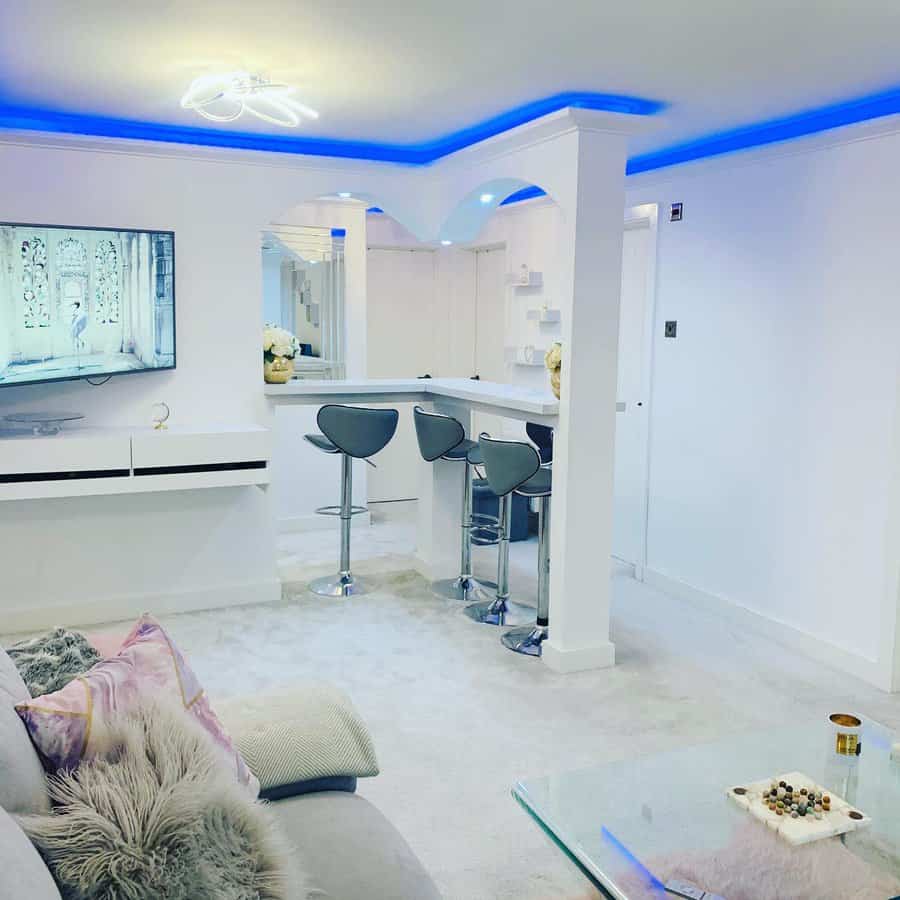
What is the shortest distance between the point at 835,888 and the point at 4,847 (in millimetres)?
1521

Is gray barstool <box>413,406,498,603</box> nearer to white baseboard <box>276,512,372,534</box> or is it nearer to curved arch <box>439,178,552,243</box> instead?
curved arch <box>439,178,552,243</box>

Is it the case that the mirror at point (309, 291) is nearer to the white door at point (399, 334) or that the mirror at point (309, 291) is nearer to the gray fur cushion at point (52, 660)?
the white door at point (399, 334)

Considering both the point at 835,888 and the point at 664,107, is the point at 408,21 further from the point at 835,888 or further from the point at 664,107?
the point at 835,888

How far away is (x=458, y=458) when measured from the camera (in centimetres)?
467

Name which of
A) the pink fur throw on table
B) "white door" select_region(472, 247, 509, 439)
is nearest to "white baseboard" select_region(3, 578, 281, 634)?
"white door" select_region(472, 247, 509, 439)

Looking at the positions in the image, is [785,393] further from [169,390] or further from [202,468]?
[169,390]

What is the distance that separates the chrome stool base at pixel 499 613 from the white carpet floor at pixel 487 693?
0.11 m

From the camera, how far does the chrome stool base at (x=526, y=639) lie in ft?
13.1

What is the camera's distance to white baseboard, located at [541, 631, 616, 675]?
3.78m

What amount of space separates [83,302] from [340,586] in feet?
5.96

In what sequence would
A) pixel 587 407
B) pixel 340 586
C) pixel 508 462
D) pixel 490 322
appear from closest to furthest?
pixel 587 407
pixel 508 462
pixel 340 586
pixel 490 322

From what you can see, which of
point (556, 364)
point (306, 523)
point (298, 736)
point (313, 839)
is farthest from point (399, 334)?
point (313, 839)

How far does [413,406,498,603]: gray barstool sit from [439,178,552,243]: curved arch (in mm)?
966

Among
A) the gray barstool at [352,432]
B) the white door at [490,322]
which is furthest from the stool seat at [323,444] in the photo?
the white door at [490,322]
